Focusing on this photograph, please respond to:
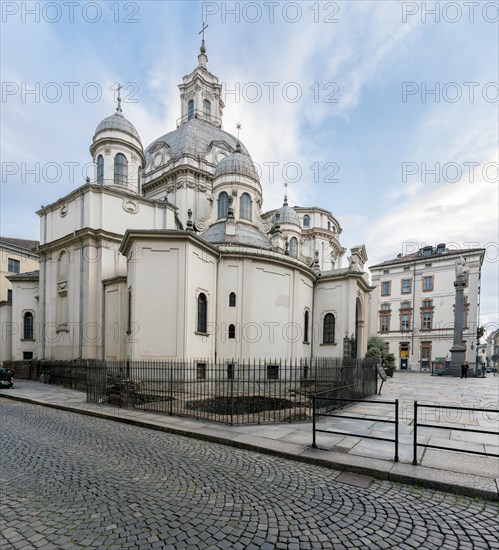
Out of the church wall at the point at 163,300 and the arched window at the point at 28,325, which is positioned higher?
the church wall at the point at 163,300

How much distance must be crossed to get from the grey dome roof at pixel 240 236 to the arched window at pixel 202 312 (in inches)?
178

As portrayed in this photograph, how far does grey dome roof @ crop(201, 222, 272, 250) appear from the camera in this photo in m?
21.6

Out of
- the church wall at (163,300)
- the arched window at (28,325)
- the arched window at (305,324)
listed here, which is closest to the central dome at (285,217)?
the arched window at (305,324)

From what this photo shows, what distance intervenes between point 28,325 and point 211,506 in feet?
104

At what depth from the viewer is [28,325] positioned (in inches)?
1141

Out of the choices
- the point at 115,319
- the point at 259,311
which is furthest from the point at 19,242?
the point at 259,311

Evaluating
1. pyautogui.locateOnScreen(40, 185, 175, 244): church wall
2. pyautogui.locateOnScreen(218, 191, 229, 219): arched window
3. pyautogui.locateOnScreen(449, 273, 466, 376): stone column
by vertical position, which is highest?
pyautogui.locateOnScreen(218, 191, 229, 219): arched window

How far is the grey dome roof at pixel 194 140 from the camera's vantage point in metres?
34.7

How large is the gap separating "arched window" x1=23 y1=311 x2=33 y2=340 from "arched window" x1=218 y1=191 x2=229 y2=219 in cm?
2003

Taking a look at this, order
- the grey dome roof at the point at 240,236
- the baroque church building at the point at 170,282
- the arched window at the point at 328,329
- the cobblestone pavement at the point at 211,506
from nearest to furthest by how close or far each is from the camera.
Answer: the cobblestone pavement at the point at 211,506
the baroque church building at the point at 170,282
the grey dome roof at the point at 240,236
the arched window at the point at 328,329

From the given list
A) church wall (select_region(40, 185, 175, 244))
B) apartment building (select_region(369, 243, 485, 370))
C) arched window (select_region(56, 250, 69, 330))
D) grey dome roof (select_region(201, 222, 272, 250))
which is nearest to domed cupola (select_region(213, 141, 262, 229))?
grey dome roof (select_region(201, 222, 272, 250))

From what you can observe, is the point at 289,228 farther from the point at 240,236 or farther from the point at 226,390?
the point at 226,390

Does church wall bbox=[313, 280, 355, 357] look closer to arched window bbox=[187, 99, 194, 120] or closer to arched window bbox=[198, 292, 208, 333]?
arched window bbox=[198, 292, 208, 333]

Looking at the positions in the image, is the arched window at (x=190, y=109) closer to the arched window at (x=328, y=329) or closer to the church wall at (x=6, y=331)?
the church wall at (x=6, y=331)
